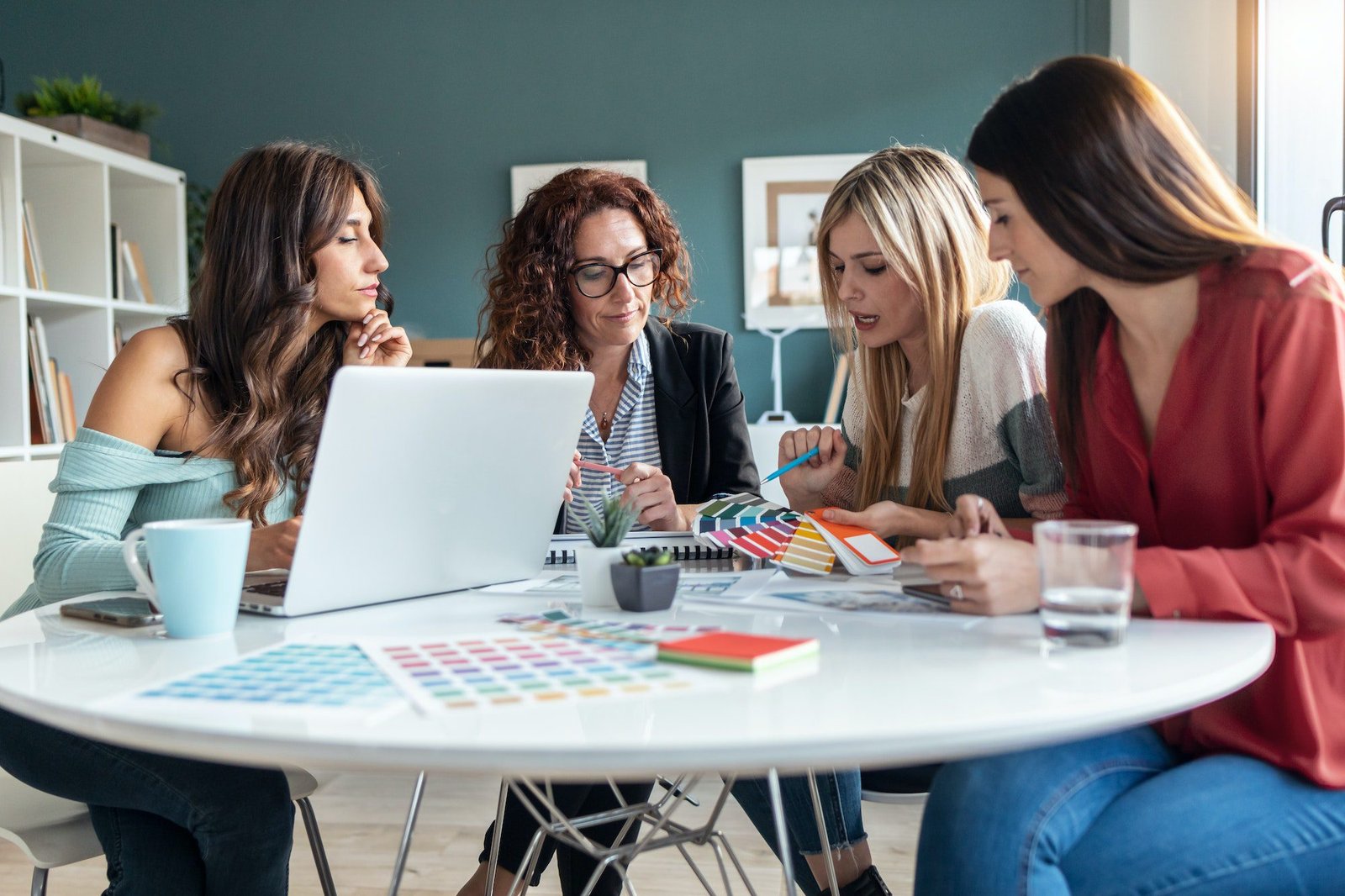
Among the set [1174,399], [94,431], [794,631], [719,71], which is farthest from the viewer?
[719,71]

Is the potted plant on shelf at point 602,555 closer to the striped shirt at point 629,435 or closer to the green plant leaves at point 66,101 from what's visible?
the striped shirt at point 629,435

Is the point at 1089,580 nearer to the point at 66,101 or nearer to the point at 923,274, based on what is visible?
the point at 923,274

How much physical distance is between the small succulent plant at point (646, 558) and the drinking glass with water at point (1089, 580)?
365 millimetres

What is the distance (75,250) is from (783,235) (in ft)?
8.38

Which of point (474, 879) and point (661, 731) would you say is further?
point (474, 879)

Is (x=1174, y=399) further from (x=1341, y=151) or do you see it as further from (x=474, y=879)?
(x=1341, y=151)

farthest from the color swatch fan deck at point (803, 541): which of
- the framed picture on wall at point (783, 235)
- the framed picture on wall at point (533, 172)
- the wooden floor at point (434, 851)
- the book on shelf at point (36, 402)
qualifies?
the framed picture on wall at point (533, 172)

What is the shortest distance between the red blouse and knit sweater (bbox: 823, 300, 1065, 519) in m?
0.39

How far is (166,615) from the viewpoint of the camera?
100cm

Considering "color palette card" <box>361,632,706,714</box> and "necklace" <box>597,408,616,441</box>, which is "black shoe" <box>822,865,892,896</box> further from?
"necklace" <box>597,408,616,441</box>

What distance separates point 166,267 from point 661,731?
406 centimetres

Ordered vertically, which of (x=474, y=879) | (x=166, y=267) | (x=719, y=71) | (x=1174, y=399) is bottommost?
(x=474, y=879)

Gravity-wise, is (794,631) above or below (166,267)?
below

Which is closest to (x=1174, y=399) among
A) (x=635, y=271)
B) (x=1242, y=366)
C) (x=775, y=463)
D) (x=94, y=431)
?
(x=1242, y=366)
